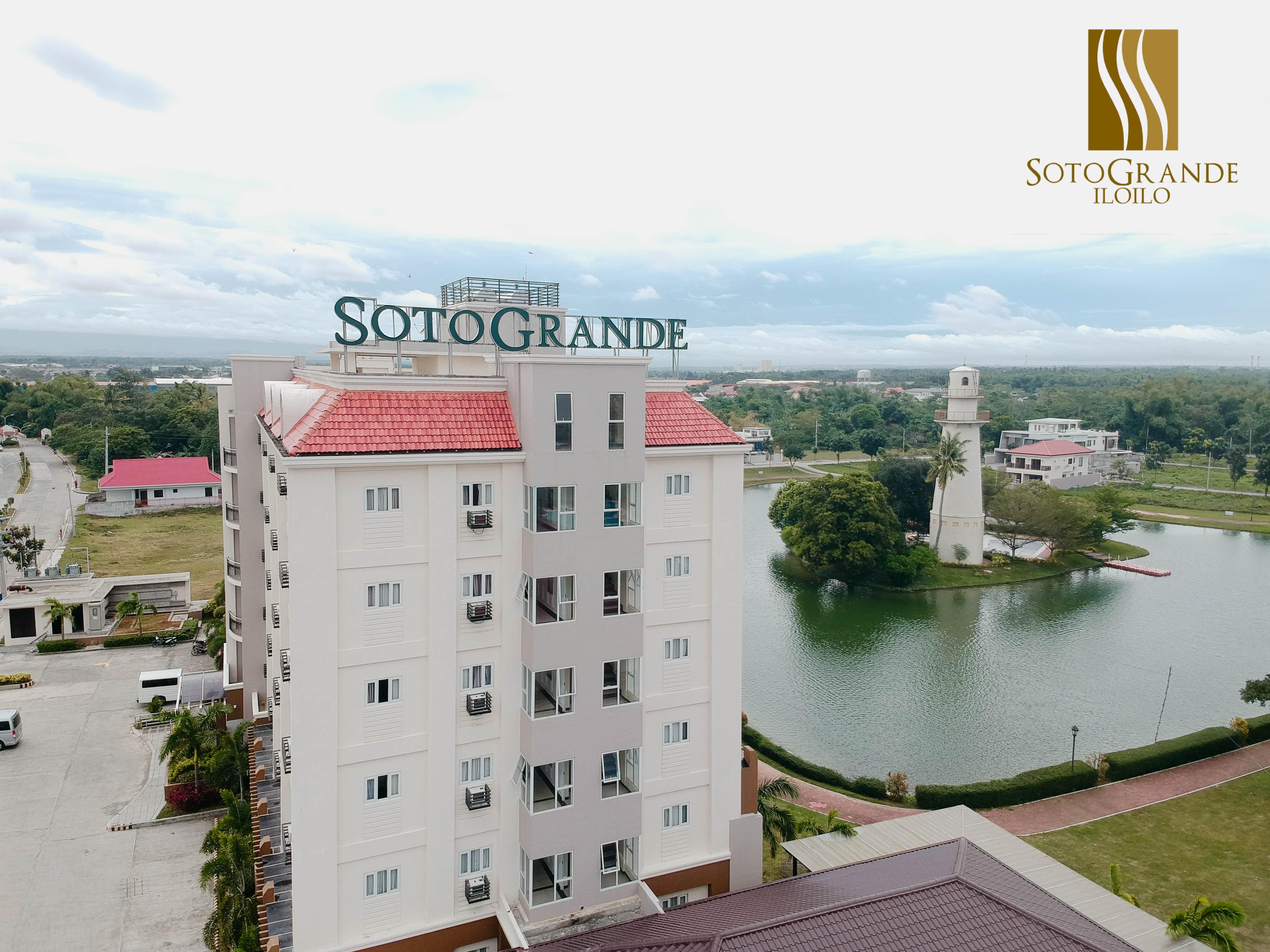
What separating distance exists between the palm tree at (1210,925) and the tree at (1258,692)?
50.4ft

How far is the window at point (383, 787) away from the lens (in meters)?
16.5

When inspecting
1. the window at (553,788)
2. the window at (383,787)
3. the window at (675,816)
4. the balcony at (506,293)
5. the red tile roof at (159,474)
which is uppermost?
the balcony at (506,293)

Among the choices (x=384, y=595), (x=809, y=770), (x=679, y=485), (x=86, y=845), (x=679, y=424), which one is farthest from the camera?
(x=809, y=770)

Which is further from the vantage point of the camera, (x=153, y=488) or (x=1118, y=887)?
(x=153, y=488)

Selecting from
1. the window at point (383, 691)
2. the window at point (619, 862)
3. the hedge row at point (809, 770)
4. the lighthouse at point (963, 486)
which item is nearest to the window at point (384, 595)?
the window at point (383, 691)

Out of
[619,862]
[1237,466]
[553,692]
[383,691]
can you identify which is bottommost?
[619,862]

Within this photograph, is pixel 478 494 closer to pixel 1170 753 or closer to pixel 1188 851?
pixel 1188 851

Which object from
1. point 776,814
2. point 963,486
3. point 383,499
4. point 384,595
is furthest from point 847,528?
point 383,499

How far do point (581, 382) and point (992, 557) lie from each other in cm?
5195

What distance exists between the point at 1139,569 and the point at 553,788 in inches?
2175

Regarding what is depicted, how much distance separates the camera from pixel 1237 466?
314 feet

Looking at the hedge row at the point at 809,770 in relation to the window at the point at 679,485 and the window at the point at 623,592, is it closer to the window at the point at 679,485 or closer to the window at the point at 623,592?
the window at the point at 623,592

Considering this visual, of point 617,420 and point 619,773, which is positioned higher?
point 617,420

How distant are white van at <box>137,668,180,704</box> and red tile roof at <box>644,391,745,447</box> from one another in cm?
2403
